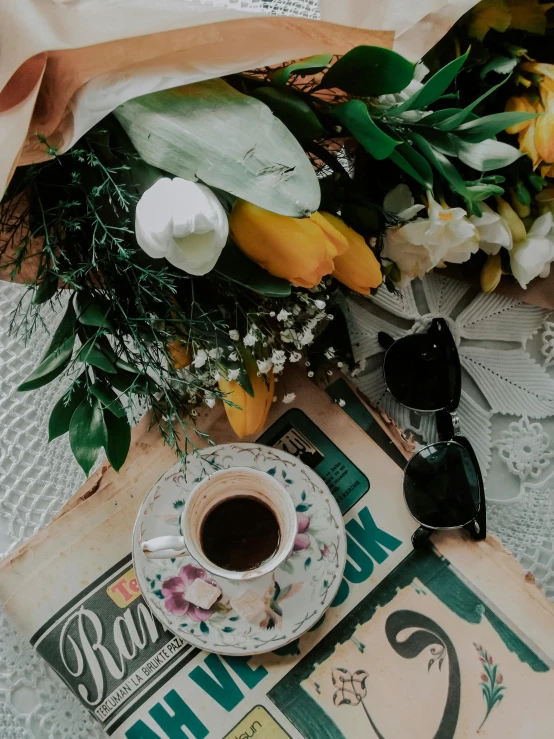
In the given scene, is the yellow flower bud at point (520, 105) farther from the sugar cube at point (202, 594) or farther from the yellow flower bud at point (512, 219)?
the sugar cube at point (202, 594)

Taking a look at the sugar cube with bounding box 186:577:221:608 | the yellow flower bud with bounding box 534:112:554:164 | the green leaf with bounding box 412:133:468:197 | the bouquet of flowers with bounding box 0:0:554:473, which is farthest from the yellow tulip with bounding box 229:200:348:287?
the sugar cube with bounding box 186:577:221:608

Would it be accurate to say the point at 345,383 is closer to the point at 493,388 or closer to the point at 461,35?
the point at 493,388

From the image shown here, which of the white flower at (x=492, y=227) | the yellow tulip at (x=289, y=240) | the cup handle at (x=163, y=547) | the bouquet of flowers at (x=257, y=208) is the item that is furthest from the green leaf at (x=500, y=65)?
the cup handle at (x=163, y=547)

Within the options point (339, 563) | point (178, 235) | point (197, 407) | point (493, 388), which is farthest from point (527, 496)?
point (178, 235)

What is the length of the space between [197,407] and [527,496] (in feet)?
1.18

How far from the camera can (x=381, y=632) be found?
0.57 meters

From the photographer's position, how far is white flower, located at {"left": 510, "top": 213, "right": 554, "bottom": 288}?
575 mm

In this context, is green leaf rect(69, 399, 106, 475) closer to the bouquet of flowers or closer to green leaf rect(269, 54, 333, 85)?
the bouquet of flowers

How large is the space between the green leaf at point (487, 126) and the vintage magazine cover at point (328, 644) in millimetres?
338

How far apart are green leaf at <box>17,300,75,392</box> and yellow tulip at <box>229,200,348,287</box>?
0.15m

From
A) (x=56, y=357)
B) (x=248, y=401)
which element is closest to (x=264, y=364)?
(x=248, y=401)

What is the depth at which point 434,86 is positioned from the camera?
0.40 meters

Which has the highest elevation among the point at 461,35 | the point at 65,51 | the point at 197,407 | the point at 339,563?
the point at 65,51

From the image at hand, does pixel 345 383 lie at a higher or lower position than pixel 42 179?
lower
